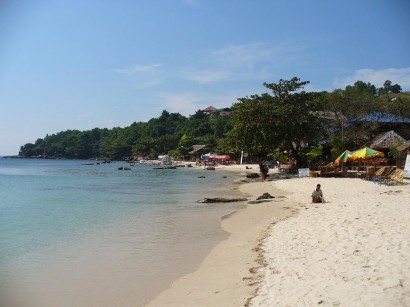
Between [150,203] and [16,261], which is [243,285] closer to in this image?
[16,261]

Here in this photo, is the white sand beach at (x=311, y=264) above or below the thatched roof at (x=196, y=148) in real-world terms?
below

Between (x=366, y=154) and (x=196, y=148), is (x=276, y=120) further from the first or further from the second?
(x=196, y=148)

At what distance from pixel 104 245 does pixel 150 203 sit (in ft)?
35.0

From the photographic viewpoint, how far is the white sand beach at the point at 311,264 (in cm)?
556

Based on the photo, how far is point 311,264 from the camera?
7.07 metres

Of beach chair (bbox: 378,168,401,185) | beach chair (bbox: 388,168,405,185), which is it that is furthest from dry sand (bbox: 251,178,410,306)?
beach chair (bbox: 388,168,405,185)

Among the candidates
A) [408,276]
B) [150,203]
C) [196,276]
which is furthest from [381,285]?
[150,203]

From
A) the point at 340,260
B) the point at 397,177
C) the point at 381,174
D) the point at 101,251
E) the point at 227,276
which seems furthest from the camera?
the point at 381,174

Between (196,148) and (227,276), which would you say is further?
(196,148)

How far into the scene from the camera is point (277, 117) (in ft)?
118

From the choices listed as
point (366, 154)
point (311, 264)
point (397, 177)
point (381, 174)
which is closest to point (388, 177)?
point (397, 177)

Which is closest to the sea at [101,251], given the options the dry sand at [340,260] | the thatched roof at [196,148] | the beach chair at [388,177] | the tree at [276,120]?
the dry sand at [340,260]

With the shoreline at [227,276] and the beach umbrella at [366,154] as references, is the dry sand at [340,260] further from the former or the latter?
the beach umbrella at [366,154]

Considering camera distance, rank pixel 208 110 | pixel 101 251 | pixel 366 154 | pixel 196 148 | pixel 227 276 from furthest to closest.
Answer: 1. pixel 208 110
2. pixel 196 148
3. pixel 366 154
4. pixel 101 251
5. pixel 227 276
